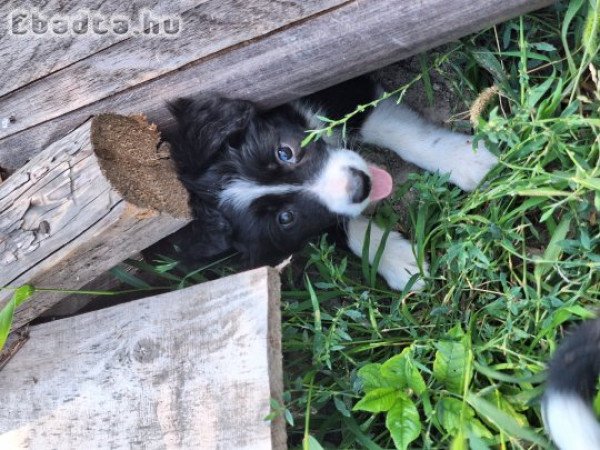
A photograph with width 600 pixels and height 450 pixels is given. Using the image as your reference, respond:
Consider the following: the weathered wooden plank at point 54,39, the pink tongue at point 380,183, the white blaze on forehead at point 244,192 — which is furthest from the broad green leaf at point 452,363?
the weathered wooden plank at point 54,39

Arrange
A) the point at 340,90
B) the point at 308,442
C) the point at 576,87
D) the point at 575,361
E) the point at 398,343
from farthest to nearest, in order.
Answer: the point at 340,90
the point at 398,343
the point at 576,87
the point at 308,442
the point at 575,361

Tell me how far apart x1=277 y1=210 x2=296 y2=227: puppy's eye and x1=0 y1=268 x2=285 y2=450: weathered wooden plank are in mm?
416

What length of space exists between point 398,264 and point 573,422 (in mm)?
1336

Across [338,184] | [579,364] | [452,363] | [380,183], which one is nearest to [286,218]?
[338,184]

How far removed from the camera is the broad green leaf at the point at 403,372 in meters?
2.41

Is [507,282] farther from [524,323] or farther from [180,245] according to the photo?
[180,245]

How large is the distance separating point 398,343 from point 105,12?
1554mm

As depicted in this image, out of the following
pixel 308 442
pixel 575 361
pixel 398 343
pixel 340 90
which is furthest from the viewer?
Result: pixel 340 90

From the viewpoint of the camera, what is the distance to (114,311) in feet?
9.32

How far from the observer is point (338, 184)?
9.03ft

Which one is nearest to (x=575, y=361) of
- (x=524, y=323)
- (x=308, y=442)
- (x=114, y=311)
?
(x=524, y=323)

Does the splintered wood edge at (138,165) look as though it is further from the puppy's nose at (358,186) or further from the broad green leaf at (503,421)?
the broad green leaf at (503,421)

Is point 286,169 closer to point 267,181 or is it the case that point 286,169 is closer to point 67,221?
point 267,181

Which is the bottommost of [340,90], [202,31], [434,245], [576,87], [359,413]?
[359,413]
